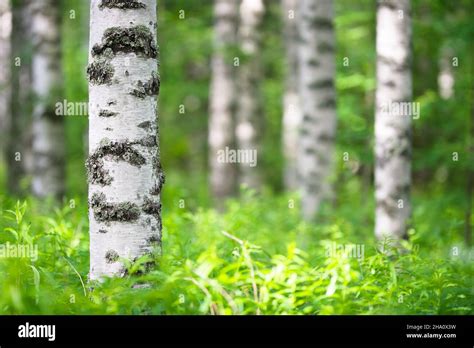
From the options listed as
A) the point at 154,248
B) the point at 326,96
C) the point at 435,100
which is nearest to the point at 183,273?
the point at 154,248

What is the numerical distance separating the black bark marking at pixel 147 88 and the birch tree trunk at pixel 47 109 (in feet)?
20.3

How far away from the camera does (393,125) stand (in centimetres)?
640

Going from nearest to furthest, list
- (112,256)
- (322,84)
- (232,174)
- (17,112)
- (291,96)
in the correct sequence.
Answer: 1. (112,256)
2. (322,84)
3. (232,174)
4. (17,112)
5. (291,96)

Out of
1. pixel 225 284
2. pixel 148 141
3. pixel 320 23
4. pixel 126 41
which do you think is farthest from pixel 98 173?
pixel 320 23

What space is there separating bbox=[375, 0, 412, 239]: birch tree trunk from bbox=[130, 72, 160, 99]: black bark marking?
3239mm

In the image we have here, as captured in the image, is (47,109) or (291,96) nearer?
(47,109)

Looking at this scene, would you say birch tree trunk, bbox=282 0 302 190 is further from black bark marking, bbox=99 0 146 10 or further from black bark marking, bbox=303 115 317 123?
black bark marking, bbox=99 0 146 10

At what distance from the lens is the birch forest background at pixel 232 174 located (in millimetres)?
3941

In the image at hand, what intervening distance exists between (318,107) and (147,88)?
257 inches

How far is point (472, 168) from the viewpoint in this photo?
911 cm

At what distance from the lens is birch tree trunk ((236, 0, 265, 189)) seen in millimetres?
14297

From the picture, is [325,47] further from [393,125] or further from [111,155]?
[111,155]
